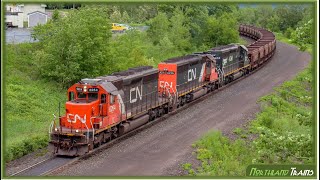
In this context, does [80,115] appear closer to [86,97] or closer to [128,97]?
[86,97]

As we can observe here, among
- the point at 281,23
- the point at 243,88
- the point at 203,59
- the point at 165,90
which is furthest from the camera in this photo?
the point at 281,23

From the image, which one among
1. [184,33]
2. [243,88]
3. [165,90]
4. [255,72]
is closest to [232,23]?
[184,33]

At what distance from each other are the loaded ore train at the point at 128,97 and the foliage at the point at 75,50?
443cm

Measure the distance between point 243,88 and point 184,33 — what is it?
1718 centimetres

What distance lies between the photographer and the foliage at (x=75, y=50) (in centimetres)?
3062

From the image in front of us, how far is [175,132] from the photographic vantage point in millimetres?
24391

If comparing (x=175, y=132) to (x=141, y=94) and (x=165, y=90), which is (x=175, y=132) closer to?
(x=141, y=94)

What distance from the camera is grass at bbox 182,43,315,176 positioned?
1720cm

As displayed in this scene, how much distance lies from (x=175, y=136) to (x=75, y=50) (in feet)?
31.1

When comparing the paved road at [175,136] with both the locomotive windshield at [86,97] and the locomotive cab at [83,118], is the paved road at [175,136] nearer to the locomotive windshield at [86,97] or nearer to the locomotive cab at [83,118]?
the locomotive cab at [83,118]

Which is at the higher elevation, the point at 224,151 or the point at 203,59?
the point at 203,59

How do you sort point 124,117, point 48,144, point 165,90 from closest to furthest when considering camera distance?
point 48,144 < point 124,117 < point 165,90

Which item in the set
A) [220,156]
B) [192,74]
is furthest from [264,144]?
[192,74]

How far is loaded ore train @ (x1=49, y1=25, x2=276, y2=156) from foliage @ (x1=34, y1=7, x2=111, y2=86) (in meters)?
4.43
